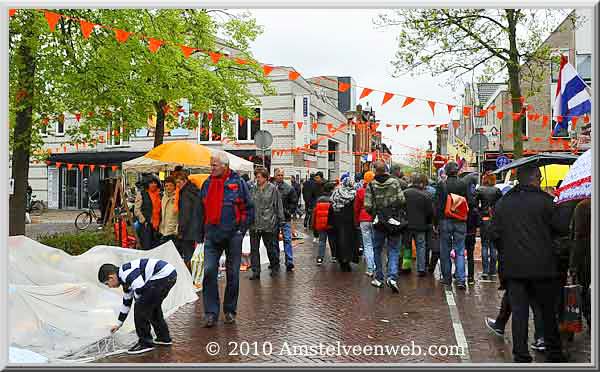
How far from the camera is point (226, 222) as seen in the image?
25.6 feet

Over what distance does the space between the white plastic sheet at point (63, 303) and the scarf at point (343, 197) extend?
4.07 meters

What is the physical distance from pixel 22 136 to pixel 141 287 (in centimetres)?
642

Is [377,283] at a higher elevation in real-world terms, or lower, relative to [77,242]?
lower

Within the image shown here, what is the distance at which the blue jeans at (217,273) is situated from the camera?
25.1ft

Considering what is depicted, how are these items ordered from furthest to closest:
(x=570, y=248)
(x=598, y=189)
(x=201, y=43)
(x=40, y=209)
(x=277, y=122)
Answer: (x=40, y=209) < (x=277, y=122) < (x=201, y=43) < (x=570, y=248) < (x=598, y=189)

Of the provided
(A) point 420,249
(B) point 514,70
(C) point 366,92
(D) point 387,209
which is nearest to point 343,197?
(A) point 420,249

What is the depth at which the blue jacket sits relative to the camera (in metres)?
7.81

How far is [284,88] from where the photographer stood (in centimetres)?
3056

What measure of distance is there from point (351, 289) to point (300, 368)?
4336 mm

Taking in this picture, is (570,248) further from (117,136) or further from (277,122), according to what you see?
(277,122)

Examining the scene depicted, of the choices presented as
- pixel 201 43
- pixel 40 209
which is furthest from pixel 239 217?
pixel 40 209

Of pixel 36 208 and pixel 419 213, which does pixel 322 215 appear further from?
pixel 36 208

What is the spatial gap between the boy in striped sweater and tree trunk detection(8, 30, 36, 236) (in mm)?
5260

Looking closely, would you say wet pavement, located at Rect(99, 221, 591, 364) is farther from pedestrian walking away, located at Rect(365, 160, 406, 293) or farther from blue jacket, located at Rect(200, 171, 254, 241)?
blue jacket, located at Rect(200, 171, 254, 241)
